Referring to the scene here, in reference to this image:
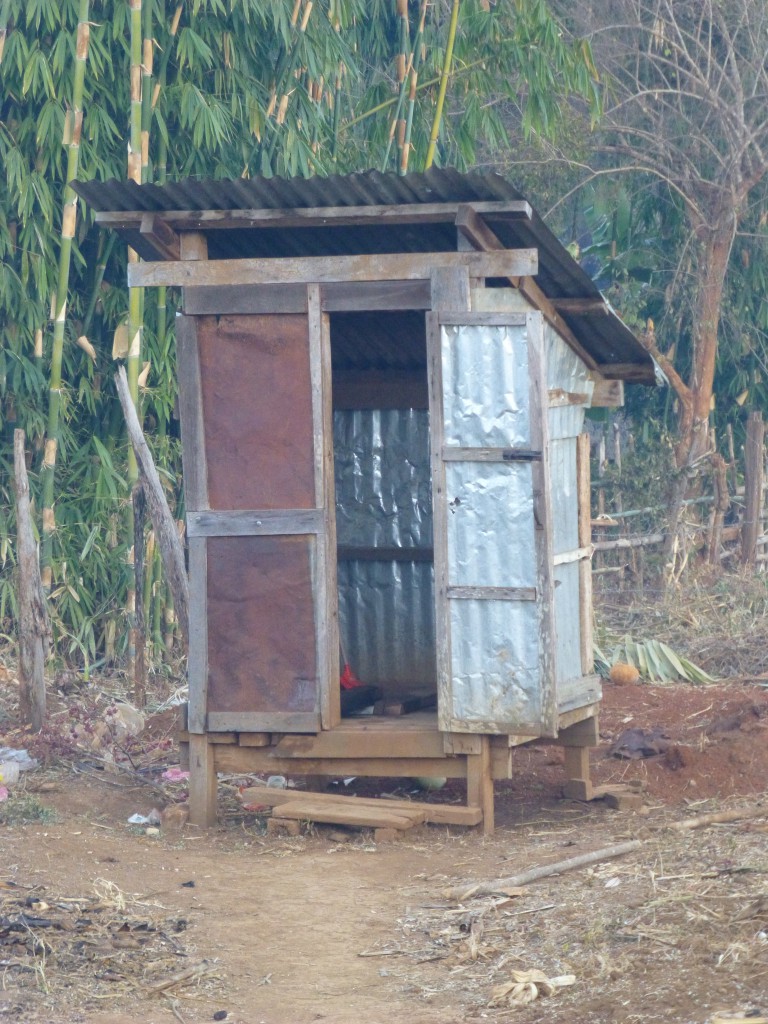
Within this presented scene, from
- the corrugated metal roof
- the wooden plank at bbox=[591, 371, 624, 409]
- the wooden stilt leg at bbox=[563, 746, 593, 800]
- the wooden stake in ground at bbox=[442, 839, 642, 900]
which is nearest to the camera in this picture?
the wooden stake in ground at bbox=[442, 839, 642, 900]

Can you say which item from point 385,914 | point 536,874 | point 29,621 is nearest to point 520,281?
point 536,874

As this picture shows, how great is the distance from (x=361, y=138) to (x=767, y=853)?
308 inches

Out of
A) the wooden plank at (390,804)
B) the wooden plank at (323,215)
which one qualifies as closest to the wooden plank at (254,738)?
the wooden plank at (390,804)

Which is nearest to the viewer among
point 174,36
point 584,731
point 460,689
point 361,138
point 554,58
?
point 460,689

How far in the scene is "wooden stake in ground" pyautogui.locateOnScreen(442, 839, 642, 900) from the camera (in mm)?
5156

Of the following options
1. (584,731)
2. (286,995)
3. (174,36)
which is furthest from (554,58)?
(286,995)

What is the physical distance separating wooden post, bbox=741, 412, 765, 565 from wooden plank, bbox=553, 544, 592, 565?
5.87m

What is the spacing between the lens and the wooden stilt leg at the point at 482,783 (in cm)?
613

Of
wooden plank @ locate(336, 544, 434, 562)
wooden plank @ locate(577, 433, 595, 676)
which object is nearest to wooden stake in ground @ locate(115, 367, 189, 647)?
wooden plank @ locate(336, 544, 434, 562)

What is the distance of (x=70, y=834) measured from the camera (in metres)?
6.24

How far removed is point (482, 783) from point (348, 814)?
622mm

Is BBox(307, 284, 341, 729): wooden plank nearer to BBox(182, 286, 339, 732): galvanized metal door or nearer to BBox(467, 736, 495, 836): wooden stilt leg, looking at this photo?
BBox(182, 286, 339, 732): galvanized metal door

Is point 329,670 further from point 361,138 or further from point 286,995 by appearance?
point 361,138

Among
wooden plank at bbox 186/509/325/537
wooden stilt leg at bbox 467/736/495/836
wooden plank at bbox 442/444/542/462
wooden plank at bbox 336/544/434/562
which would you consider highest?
wooden plank at bbox 442/444/542/462
